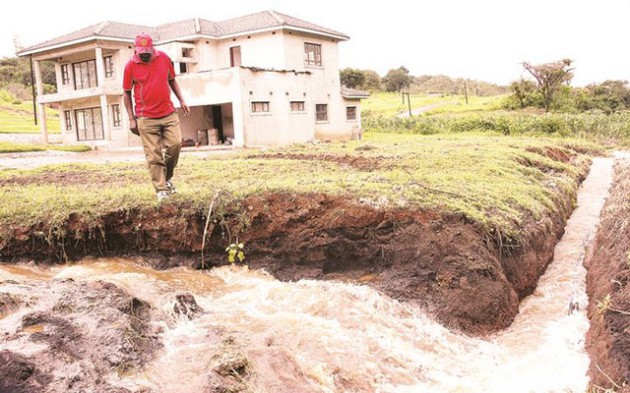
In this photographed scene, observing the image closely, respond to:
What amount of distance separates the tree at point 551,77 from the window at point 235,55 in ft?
94.5

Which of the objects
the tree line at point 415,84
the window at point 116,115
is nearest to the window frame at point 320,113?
the window at point 116,115

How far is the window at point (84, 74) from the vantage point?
31094 millimetres

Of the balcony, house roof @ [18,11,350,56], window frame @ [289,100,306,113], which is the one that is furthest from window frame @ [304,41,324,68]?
the balcony

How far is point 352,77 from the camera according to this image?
2542 inches

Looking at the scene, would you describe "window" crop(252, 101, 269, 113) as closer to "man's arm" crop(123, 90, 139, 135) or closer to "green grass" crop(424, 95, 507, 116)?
"man's arm" crop(123, 90, 139, 135)

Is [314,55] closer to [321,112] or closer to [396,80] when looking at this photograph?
[321,112]

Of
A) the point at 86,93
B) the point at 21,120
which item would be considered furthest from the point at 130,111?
the point at 21,120

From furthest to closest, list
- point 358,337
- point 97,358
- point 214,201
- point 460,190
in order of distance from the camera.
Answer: point 460,190
point 214,201
point 358,337
point 97,358

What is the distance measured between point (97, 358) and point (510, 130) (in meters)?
32.0

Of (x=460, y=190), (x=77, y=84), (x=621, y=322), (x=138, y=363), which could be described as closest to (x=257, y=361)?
(x=138, y=363)

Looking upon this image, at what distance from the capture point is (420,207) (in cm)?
773

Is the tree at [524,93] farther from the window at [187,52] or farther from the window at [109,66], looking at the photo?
the window at [109,66]

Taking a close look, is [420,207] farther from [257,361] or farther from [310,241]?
[257,361]

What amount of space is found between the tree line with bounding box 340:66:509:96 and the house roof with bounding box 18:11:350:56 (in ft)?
119
